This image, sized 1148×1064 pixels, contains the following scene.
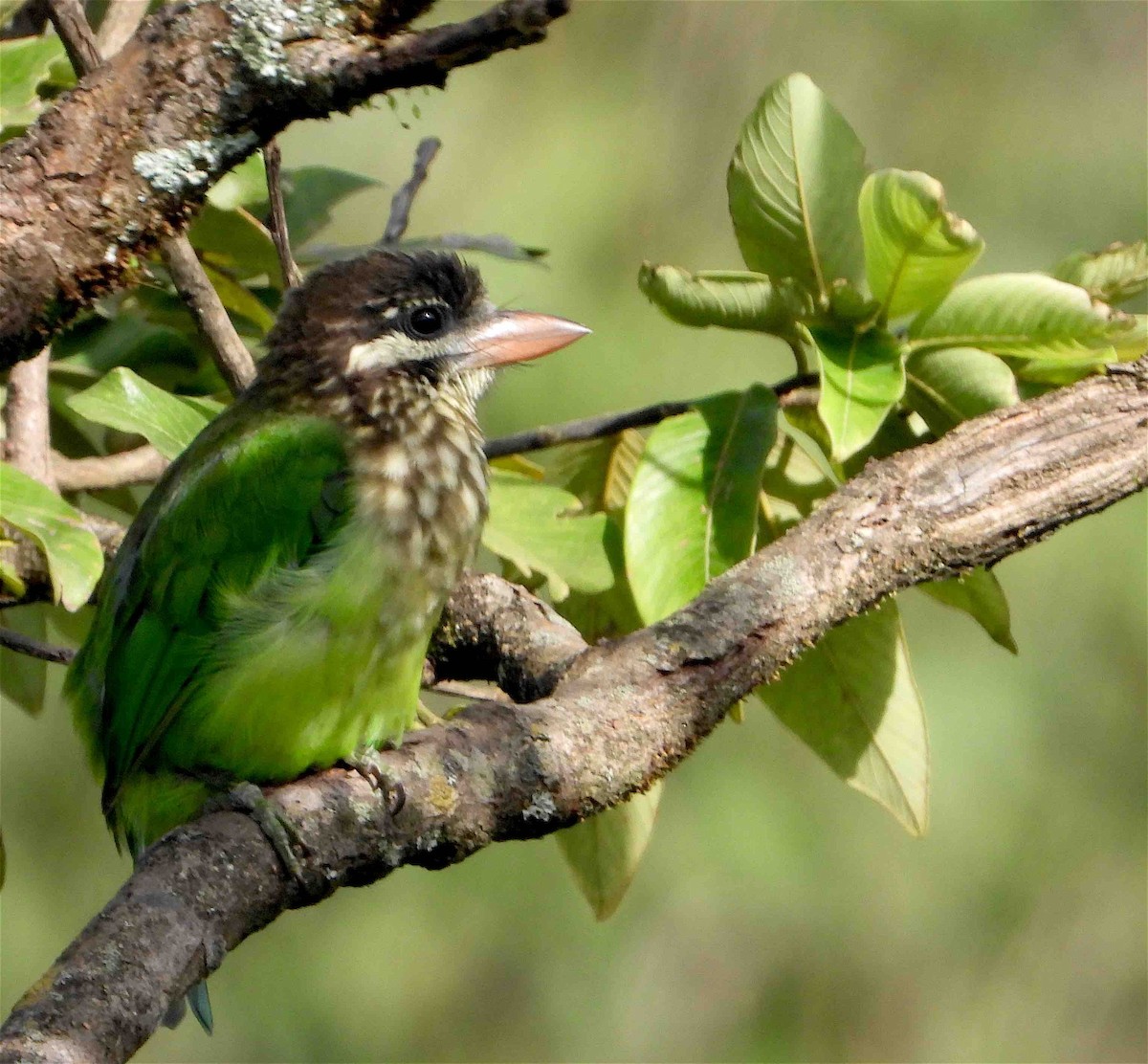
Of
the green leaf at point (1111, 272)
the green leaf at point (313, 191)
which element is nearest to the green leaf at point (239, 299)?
the green leaf at point (313, 191)

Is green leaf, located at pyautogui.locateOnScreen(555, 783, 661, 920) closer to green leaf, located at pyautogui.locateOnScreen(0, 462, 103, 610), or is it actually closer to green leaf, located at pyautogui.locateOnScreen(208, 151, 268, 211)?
green leaf, located at pyautogui.locateOnScreen(0, 462, 103, 610)

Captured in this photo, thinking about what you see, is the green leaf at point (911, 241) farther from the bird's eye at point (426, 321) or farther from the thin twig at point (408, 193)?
the thin twig at point (408, 193)

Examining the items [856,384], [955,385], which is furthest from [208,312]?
[955,385]

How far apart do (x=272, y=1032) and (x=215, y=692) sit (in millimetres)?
3355

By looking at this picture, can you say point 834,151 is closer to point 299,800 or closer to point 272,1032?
point 299,800

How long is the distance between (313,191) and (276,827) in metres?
1.53

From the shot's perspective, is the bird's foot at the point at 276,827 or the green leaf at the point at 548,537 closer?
the bird's foot at the point at 276,827

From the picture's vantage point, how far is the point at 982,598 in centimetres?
267

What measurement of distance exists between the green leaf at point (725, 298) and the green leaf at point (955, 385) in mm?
224

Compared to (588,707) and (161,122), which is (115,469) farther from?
(588,707)

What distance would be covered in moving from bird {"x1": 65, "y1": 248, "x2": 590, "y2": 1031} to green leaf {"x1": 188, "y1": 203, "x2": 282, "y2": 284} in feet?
0.58

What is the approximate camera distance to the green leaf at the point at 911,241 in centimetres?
241

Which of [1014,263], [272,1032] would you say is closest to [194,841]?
[272,1032]

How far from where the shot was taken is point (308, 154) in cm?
558
